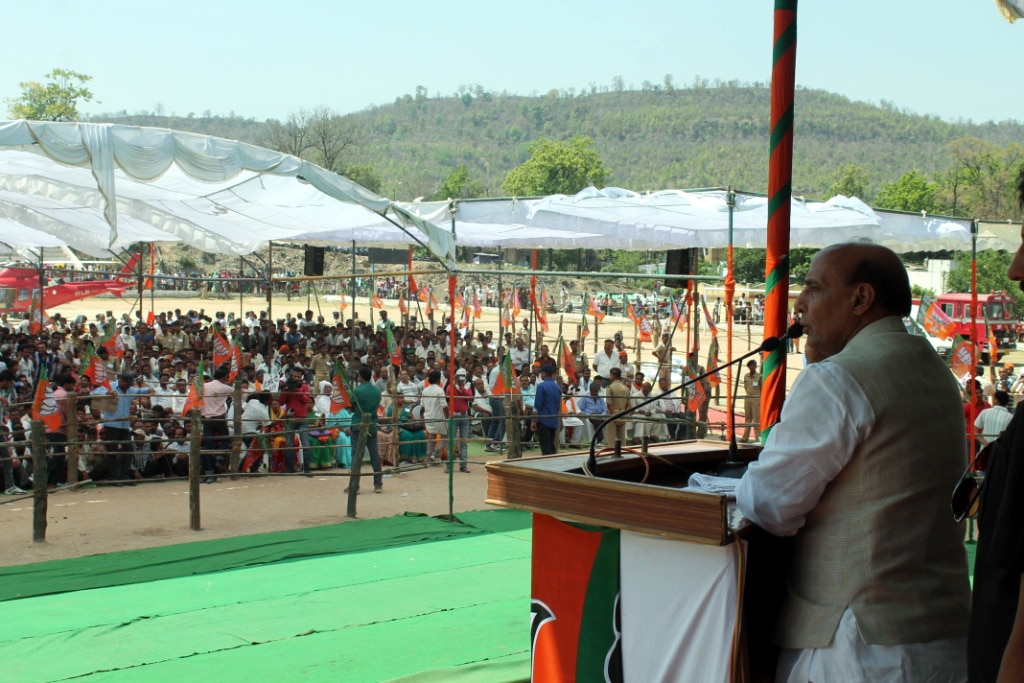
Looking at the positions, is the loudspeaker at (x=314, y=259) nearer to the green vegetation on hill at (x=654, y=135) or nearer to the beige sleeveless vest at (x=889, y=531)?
the beige sleeveless vest at (x=889, y=531)

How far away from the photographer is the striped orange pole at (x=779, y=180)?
12.9 ft

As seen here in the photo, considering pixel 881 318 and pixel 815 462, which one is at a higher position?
pixel 881 318

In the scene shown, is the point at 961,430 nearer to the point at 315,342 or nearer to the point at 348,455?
the point at 348,455

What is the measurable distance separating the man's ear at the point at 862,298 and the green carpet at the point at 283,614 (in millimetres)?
2299

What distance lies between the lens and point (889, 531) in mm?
2240

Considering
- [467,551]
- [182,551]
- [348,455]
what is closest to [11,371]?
[348,455]

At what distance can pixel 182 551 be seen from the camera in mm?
7449

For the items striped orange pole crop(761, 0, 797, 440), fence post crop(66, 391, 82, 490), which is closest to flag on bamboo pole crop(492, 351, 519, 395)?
fence post crop(66, 391, 82, 490)

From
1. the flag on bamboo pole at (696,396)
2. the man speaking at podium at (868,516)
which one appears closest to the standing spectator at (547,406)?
the flag on bamboo pole at (696,396)

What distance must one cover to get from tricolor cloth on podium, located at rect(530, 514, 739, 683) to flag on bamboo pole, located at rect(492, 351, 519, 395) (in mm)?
8969

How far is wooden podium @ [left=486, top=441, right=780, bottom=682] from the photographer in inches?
90.1

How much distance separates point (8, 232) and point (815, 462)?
55.9 feet

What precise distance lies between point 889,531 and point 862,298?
57cm

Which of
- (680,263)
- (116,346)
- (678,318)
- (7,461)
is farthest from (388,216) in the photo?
(116,346)
